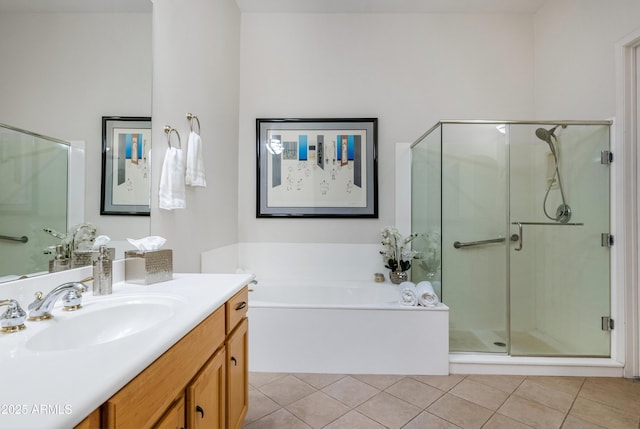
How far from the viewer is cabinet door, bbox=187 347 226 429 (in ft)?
2.83

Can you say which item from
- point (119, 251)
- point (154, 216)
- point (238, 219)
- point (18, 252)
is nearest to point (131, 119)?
point (154, 216)

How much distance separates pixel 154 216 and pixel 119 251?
29cm

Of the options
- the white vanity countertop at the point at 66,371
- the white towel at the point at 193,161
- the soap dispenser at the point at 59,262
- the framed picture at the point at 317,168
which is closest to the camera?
the white vanity countertop at the point at 66,371

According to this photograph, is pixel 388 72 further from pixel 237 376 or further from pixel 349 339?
pixel 237 376

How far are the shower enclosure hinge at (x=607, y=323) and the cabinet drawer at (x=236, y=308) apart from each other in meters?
2.46

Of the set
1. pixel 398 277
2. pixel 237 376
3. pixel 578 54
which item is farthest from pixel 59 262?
pixel 578 54

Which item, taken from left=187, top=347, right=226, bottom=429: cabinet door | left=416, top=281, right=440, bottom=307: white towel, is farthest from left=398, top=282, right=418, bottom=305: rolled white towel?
left=187, top=347, right=226, bottom=429: cabinet door

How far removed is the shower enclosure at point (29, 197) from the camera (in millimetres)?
853

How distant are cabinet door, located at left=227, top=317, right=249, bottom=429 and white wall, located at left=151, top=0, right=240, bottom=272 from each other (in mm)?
712

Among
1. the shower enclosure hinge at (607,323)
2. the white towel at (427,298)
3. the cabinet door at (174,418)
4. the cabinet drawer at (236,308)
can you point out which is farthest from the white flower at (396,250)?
the cabinet door at (174,418)

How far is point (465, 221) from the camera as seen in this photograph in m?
2.31

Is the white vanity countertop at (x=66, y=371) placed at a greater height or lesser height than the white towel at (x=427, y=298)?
greater

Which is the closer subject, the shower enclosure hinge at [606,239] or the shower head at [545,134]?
the shower enclosure hinge at [606,239]

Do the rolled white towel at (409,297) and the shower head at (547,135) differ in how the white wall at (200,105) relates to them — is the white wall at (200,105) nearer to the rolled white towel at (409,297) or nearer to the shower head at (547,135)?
the rolled white towel at (409,297)
